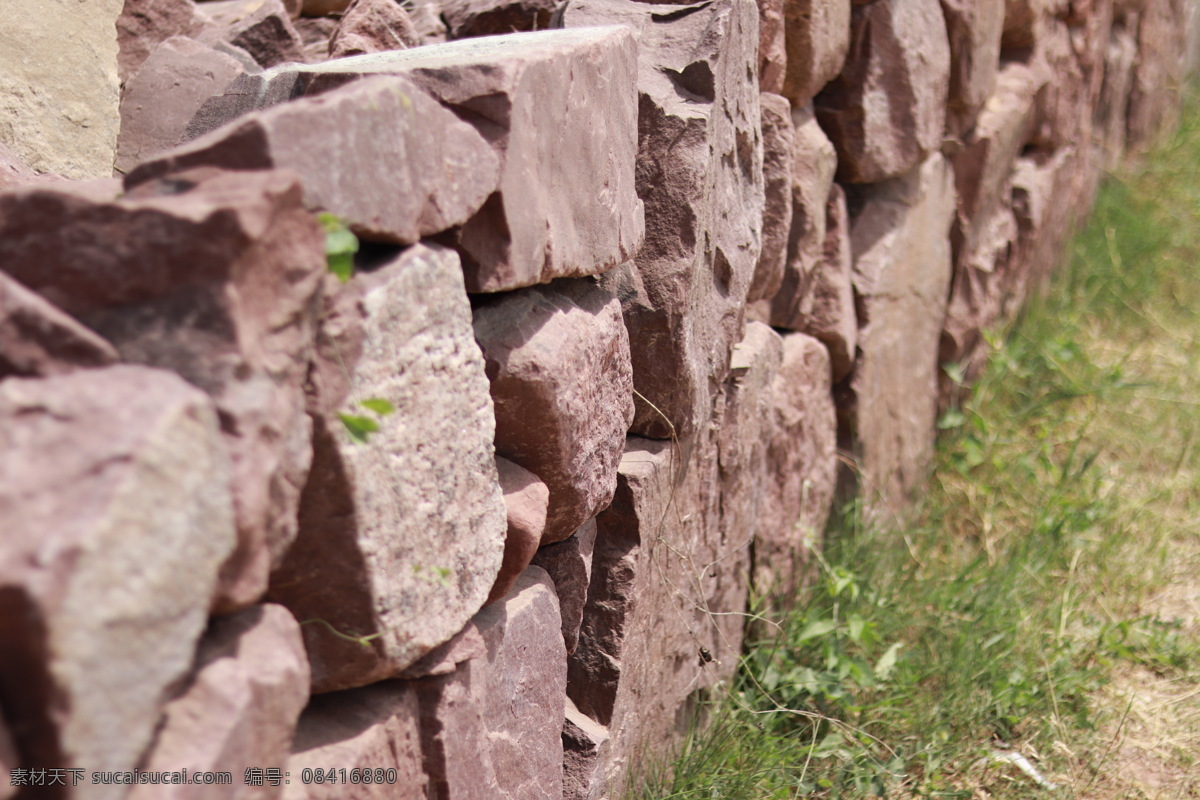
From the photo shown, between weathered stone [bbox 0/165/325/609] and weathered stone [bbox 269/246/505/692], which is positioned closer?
weathered stone [bbox 0/165/325/609]

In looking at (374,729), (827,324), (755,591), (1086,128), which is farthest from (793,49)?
(1086,128)

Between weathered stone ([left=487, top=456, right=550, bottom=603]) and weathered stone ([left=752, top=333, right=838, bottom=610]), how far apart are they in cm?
105

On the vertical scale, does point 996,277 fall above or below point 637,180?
below

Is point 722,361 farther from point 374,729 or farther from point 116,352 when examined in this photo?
point 116,352

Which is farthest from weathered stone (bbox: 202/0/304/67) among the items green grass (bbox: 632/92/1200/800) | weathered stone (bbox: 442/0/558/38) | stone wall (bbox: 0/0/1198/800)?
green grass (bbox: 632/92/1200/800)

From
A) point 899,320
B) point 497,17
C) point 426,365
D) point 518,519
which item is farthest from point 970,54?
point 426,365

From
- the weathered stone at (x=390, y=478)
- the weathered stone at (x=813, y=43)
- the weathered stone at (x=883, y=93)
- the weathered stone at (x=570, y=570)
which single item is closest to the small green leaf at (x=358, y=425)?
the weathered stone at (x=390, y=478)

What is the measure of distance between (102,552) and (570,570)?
1.04 metres

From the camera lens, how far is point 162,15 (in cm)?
209

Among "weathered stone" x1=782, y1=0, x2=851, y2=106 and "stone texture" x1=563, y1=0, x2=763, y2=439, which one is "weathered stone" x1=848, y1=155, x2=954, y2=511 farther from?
"stone texture" x1=563, y1=0, x2=763, y2=439

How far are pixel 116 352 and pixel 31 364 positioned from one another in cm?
6

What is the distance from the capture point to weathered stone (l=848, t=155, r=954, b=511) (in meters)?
2.93

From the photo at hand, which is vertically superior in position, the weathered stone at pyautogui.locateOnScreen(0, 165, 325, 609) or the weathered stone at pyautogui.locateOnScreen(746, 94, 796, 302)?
Answer: the weathered stone at pyautogui.locateOnScreen(0, 165, 325, 609)

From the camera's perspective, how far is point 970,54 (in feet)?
10.5
